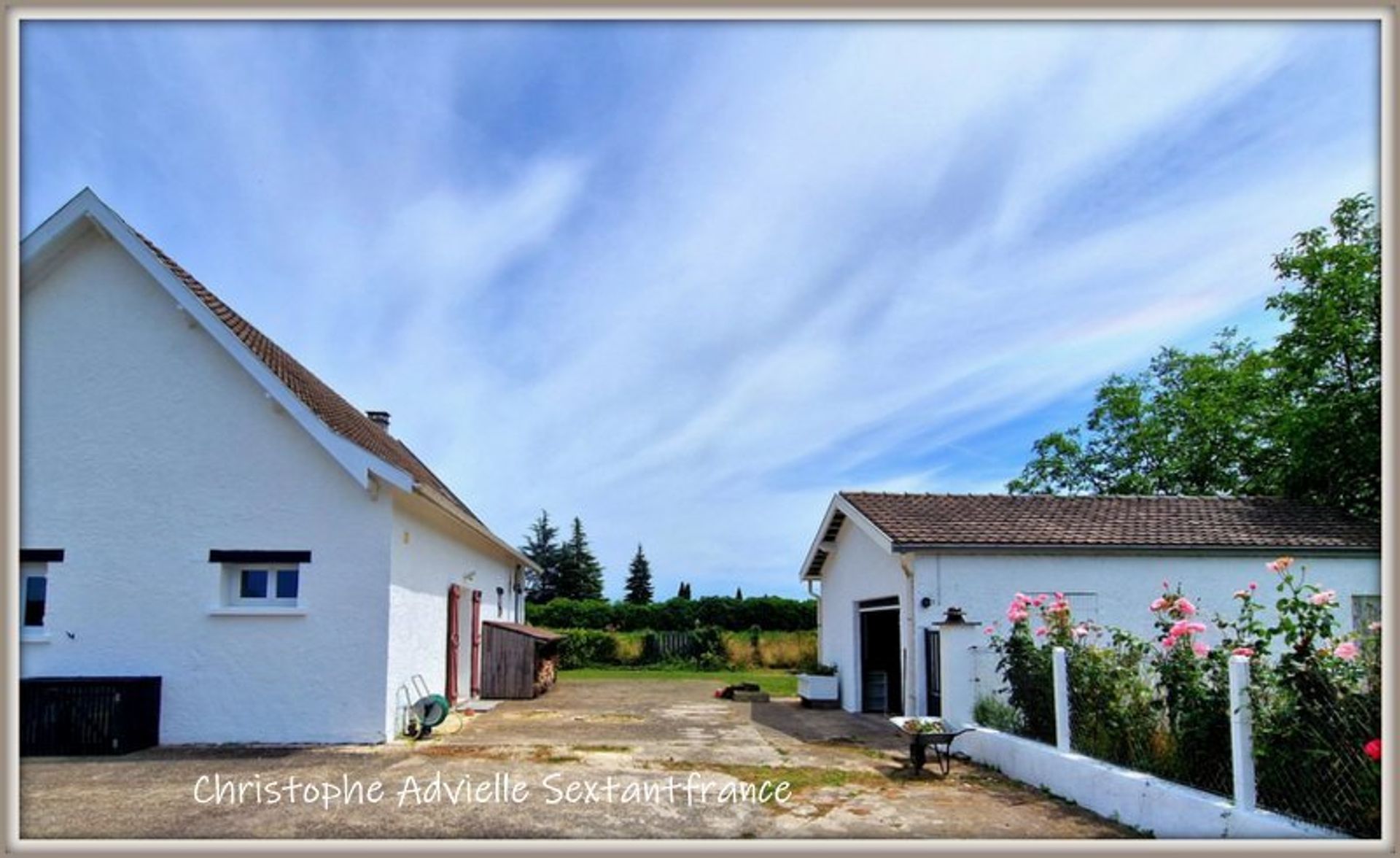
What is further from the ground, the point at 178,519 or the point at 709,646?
the point at 178,519

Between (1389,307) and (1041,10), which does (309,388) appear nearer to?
(1041,10)

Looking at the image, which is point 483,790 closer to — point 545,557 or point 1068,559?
point 1068,559

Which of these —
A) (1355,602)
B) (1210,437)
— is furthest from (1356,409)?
(1210,437)

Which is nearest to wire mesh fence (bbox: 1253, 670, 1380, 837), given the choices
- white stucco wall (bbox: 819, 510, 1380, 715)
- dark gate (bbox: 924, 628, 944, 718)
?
white stucco wall (bbox: 819, 510, 1380, 715)

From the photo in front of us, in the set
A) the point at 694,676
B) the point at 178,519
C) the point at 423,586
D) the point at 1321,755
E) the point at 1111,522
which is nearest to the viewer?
the point at 1321,755

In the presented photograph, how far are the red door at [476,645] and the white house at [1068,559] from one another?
24.1 ft

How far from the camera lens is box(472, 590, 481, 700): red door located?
1852 centimetres

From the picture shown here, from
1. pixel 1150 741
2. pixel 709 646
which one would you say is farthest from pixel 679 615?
pixel 1150 741

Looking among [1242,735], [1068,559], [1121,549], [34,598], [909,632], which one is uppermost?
[1121,549]

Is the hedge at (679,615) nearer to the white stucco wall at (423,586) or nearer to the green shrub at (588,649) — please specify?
the green shrub at (588,649)

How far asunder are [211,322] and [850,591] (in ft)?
40.1

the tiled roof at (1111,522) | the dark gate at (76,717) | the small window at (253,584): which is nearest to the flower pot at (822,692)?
the tiled roof at (1111,522)

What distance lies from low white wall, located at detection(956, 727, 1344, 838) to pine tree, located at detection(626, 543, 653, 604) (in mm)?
48021

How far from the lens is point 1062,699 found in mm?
9320
